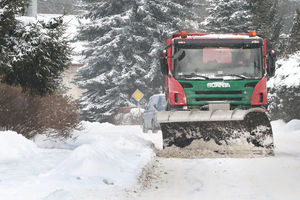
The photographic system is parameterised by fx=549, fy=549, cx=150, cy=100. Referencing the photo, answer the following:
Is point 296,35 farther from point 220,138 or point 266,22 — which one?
point 220,138

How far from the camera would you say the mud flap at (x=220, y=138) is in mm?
11969

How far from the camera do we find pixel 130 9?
44.5 m

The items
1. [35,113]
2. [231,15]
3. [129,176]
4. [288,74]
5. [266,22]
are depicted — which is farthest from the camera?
[231,15]

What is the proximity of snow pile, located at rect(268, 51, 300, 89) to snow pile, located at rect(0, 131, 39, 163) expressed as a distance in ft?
47.5

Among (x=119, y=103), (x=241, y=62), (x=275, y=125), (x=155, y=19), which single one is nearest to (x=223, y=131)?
(x=241, y=62)

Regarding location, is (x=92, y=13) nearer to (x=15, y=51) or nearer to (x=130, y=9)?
(x=130, y=9)

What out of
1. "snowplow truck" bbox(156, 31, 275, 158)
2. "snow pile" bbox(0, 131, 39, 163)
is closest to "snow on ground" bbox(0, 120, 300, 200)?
"snow pile" bbox(0, 131, 39, 163)

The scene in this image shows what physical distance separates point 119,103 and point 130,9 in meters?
7.90

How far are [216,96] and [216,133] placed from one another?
1079 mm

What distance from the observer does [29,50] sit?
1109 cm

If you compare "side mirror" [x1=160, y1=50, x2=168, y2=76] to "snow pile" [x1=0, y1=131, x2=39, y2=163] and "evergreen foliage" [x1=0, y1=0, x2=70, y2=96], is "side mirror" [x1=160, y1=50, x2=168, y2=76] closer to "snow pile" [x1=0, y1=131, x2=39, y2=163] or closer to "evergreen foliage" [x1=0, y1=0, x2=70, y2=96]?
"evergreen foliage" [x1=0, y1=0, x2=70, y2=96]

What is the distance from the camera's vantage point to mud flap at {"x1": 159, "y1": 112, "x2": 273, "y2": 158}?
1197cm

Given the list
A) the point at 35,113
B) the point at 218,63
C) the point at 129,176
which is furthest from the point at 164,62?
the point at 129,176

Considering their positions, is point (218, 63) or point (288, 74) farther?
point (288, 74)
